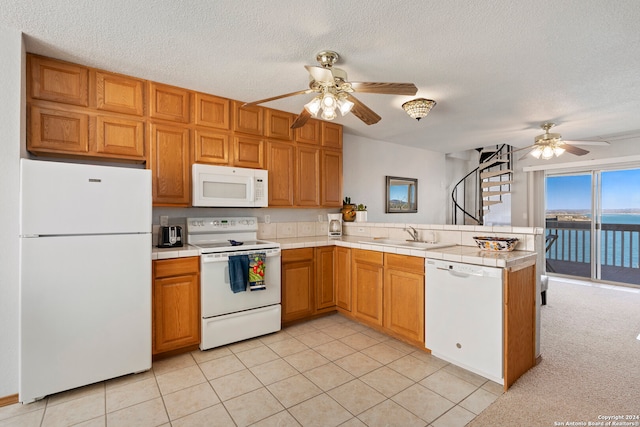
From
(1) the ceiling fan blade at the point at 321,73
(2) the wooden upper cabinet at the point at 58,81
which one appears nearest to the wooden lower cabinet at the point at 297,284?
(1) the ceiling fan blade at the point at 321,73

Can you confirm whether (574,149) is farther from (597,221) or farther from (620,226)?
(620,226)

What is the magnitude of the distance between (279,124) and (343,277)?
1.87 meters

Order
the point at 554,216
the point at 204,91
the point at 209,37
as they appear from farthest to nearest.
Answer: the point at 554,216
the point at 204,91
the point at 209,37

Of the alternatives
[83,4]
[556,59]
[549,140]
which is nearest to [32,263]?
[83,4]

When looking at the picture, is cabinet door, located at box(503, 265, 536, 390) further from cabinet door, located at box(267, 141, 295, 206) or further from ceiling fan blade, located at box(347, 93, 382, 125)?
cabinet door, located at box(267, 141, 295, 206)

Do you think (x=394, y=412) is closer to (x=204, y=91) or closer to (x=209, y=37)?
(x=209, y=37)

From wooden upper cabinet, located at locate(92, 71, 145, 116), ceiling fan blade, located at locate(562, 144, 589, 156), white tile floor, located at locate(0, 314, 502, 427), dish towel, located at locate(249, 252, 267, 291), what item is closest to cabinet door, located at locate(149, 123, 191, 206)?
Answer: wooden upper cabinet, located at locate(92, 71, 145, 116)

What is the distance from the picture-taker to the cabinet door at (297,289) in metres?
3.23

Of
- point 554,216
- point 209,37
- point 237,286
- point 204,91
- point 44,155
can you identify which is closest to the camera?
point 209,37

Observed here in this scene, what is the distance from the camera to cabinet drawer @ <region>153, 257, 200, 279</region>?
8.23 feet

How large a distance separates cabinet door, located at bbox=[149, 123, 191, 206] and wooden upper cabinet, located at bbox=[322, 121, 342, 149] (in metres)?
1.64

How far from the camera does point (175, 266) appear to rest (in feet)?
8.49

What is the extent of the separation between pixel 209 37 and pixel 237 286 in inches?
76.5

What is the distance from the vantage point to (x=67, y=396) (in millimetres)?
2090
